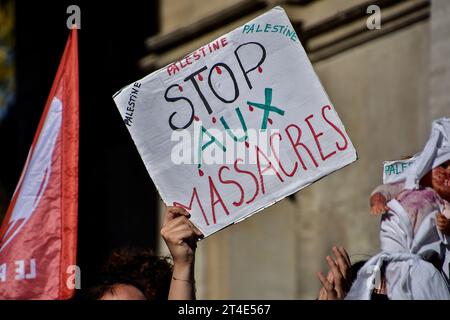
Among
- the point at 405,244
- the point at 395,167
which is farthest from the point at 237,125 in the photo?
the point at 405,244

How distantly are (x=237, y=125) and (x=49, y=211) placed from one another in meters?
1.08

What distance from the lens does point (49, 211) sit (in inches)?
223

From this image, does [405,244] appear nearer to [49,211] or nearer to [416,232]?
[416,232]

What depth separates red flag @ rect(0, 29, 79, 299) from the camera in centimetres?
555

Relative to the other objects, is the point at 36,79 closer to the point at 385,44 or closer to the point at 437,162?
the point at 385,44

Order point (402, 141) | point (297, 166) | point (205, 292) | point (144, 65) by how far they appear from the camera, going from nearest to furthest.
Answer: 1. point (297, 166)
2. point (402, 141)
3. point (205, 292)
4. point (144, 65)

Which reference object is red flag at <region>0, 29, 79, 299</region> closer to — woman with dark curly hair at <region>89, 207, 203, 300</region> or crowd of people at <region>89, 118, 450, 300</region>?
woman with dark curly hair at <region>89, 207, 203, 300</region>

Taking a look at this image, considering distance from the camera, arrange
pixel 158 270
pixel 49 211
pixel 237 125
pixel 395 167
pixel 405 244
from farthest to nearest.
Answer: pixel 49 211 < pixel 158 270 < pixel 237 125 < pixel 395 167 < pixel 405 244

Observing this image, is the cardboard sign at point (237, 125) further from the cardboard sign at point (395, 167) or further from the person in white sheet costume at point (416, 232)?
the person in white sheet costume at point (416, 232)

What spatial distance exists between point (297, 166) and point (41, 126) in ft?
4.48

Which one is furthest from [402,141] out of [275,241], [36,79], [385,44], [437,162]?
[36,79]

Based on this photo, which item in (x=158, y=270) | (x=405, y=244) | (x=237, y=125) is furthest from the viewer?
(x=158, y=270)

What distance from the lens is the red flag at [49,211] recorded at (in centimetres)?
555
